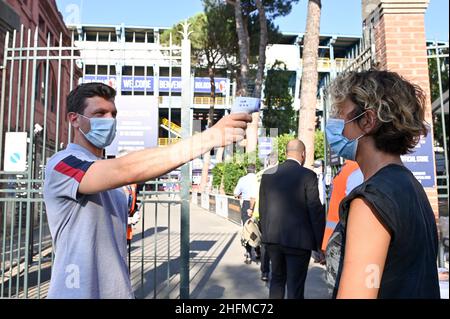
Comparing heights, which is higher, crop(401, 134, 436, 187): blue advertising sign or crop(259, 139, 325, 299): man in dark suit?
crop(401, 134, 436, 187): blue advertising sign

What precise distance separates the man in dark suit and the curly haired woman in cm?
267

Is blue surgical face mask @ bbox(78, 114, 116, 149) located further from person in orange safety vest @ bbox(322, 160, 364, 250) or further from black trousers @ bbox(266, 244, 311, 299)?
black trousers @ bbox(266, 244, 311, 299)

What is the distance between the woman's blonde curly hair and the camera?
4.50 ft

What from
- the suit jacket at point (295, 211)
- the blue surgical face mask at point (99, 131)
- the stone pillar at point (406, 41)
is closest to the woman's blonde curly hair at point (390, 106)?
the blue surgical face mask at point (99, 131)

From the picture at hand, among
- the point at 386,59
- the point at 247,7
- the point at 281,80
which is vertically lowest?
the point at 386,59

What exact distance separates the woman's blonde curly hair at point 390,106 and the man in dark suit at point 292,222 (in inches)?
109

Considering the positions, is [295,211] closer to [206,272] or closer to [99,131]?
[99,131]

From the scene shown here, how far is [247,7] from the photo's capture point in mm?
19156

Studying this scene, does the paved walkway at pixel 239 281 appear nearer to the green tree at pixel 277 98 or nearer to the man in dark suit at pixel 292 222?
the man in dark suit at pixel 292 222

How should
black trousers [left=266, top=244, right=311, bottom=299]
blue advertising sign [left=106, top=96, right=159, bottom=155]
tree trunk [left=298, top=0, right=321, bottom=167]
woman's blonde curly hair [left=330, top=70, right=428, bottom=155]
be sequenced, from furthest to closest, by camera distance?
1. tree trunk [left=298, top=0, right=321, bottom=167]
2. blue advertising sign [left=106, top=96, right=159, bottom=155]
3. black trousers [left=266, top=244, right=311, bottom=299]
4. woman's blonde curly hair [left=330, top=70, right=428, bottom=155]

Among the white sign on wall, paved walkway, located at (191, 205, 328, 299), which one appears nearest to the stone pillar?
paved walkway, located at (191, 205, 328, 299)
